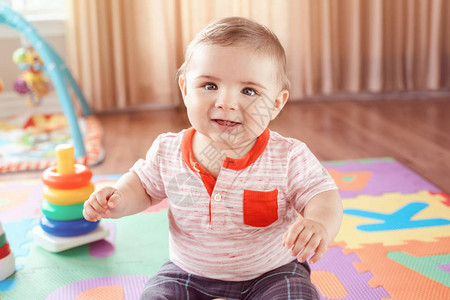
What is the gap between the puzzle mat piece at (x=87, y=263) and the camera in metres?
0.98

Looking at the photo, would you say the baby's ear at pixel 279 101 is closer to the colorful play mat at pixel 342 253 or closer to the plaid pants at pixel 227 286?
the plaid pants at pixel 227 286

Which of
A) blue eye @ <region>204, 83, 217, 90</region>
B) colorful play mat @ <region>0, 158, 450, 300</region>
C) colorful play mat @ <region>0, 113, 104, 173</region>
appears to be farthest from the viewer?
colorful play mat @ <region>0, 113, 104, 173</region>

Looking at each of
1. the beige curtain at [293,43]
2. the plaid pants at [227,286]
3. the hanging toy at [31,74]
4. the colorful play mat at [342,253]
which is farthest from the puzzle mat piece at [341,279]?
the beige curtain at [293,43]

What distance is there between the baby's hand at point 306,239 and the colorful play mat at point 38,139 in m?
1.21

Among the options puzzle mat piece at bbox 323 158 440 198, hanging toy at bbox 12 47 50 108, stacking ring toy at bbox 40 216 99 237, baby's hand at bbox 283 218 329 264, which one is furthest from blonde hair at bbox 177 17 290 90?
hanging toy at bbox 12 47 50 108

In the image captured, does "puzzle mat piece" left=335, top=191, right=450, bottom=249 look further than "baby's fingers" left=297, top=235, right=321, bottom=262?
Yes

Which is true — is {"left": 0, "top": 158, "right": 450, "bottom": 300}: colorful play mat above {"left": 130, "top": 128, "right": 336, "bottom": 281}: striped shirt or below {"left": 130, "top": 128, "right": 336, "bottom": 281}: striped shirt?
below

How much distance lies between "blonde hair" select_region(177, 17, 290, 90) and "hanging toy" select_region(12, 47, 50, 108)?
1.45 m

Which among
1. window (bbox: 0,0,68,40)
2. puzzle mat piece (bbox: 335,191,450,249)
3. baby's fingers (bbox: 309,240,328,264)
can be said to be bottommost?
puzzle mat piece (bbox: 335,191,450,249)

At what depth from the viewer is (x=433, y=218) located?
1214 millimetres

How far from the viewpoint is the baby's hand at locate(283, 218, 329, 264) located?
2.07 feet

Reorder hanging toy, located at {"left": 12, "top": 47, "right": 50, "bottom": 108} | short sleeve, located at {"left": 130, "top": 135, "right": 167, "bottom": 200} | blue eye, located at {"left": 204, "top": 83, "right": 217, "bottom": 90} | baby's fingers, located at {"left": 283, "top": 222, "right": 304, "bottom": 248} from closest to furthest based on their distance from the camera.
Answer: baby's fingers, located at {"left": 283, "top": 222, "right": 304, "bottom": 248}, blue eye, located at {"left": 204, "top": 83, "right": 217, "bottom": 90}, short sleeve, located at {"left": 130, "top": 135, "right": 167, "bottom": 200}, hanging toy, located at {"left": 12, "top": 47, "right": 50, "bottom": 108}

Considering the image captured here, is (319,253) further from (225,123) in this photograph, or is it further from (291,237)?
(225,123)

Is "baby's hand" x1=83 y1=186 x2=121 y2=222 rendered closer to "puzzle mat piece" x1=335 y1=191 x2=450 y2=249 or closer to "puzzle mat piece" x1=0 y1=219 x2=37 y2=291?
"puzzle mat piece" x1=0 y1=219 x2=37 y2=291
